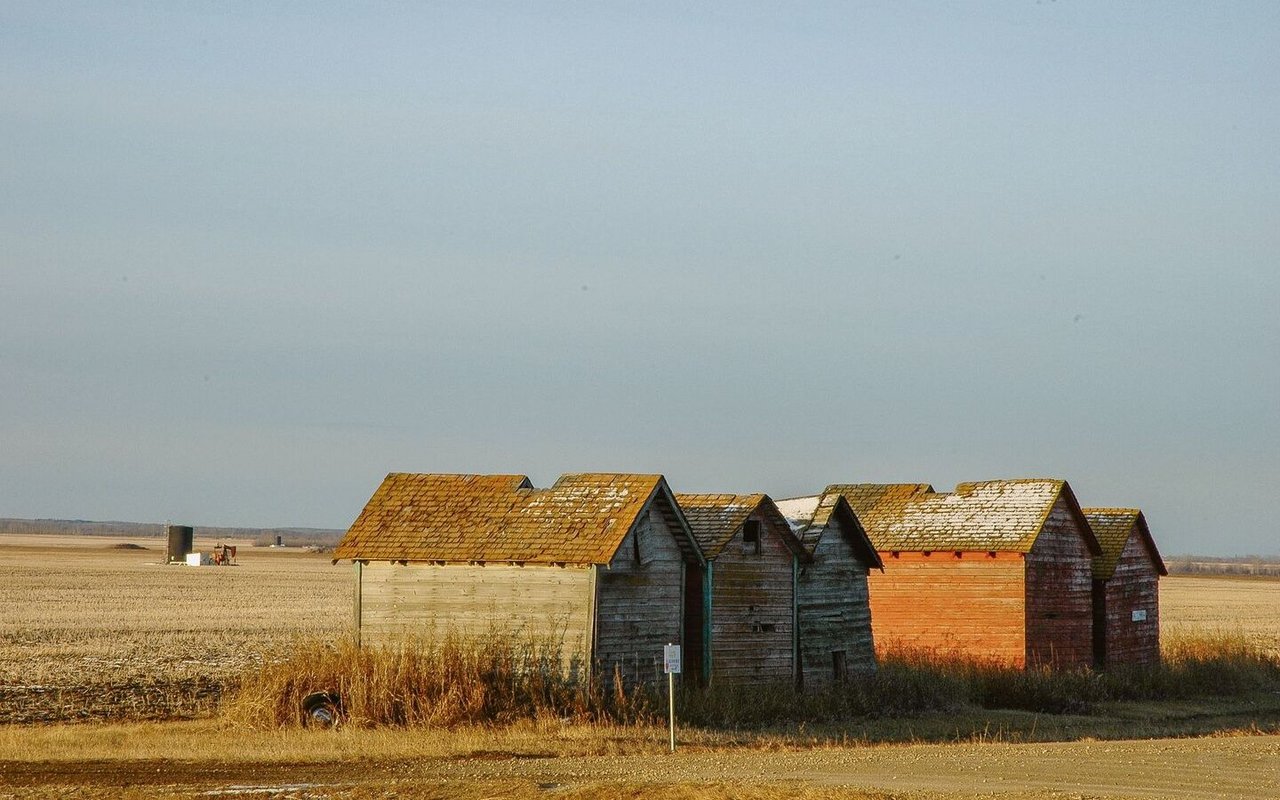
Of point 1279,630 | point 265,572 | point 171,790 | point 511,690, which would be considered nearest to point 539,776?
point 171,790

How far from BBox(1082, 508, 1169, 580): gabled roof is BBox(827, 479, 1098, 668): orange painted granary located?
1.56 feet

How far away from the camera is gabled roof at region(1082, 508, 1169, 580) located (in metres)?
45.0

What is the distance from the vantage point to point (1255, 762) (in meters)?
26.4

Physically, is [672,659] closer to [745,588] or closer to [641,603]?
[641,603]

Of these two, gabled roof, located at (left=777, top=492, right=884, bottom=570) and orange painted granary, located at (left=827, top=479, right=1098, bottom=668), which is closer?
gabled roof, located at (left=777, top=492, right=884, bottom=570)

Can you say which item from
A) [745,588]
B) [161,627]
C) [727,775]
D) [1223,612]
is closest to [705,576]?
[745,588]

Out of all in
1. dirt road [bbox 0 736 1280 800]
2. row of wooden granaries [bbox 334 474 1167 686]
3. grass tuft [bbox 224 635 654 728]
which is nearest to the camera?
dirt road [bbox 0 736 1280 800]

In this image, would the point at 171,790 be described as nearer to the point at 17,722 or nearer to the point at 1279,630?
the point at 17,722

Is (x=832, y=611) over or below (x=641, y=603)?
below

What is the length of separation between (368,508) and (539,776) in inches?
487

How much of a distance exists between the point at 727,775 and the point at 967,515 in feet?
71.4

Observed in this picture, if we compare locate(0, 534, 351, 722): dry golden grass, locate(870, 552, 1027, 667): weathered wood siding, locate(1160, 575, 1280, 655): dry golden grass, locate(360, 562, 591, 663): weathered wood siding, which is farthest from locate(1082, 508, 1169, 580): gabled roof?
locate(0, 534, 351, 722): dry golden grass

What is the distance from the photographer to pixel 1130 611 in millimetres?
45875

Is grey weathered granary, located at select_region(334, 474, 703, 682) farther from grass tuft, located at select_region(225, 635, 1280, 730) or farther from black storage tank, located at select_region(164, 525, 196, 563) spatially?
black storage tank, located at select_region(164, 525, 196, 563)
